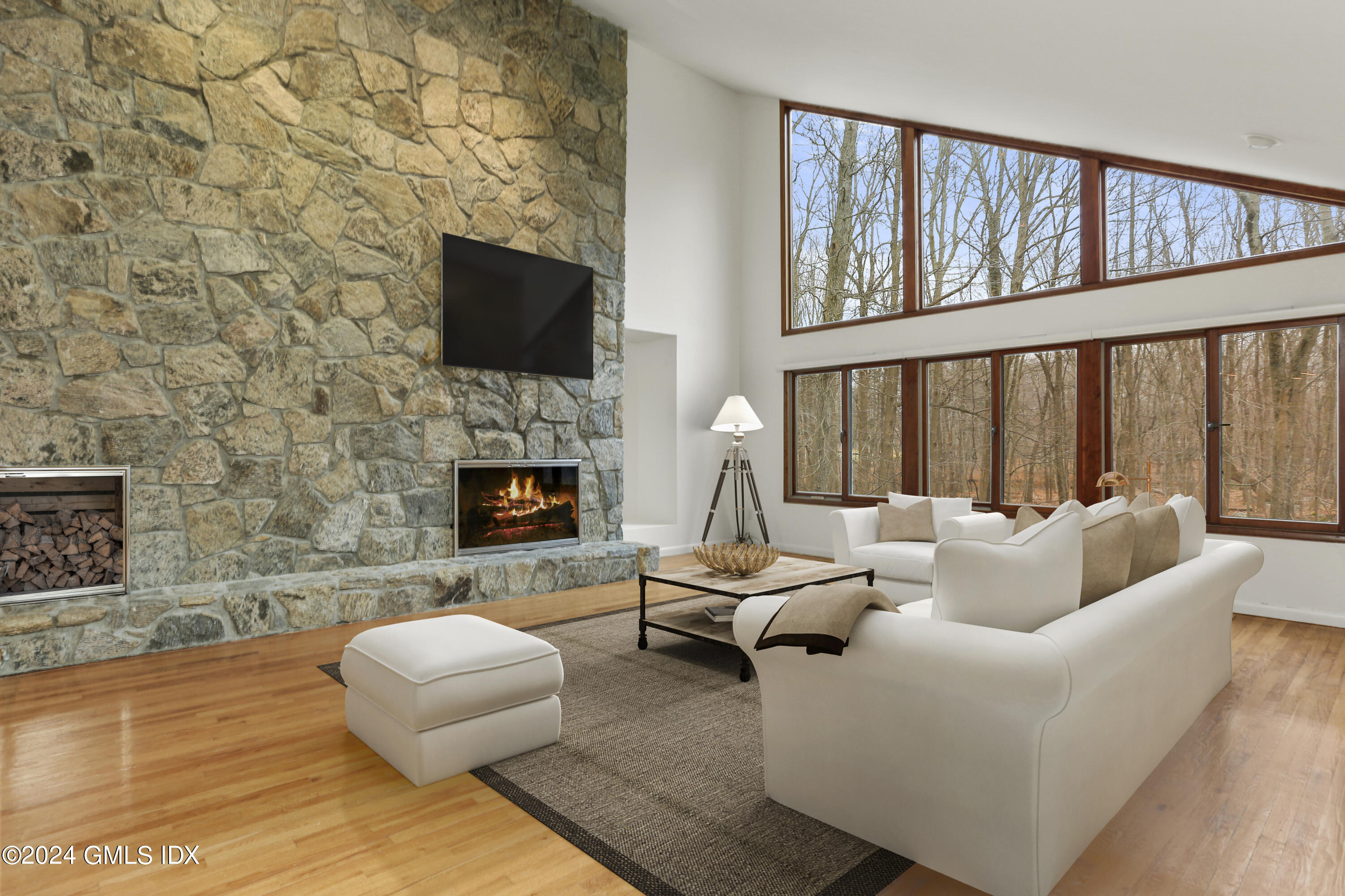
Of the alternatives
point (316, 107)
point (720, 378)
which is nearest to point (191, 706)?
point (316, 107)

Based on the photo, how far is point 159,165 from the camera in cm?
385

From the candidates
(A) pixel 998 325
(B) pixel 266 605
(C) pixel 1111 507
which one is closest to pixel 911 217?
(A) pixel 998 325

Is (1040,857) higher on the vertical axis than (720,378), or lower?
lower

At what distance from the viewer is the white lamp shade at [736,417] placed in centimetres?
651

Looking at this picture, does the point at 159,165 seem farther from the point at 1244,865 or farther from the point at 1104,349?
the point at 1104,349

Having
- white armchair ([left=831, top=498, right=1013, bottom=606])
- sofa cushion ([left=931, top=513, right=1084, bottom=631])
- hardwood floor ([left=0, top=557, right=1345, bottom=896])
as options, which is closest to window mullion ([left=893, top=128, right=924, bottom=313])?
white armchair ([left=831, top=498, right=1013, bottom=606])

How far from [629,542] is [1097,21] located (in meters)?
4.37

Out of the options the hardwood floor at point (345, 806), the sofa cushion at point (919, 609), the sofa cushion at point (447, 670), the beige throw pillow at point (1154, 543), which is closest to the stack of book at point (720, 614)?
the sofa cushion at point (919, 609)

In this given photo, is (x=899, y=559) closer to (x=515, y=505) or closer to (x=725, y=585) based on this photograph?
(x=725, y=585)

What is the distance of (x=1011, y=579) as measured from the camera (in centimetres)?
175

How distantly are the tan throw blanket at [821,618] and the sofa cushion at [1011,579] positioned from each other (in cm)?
17

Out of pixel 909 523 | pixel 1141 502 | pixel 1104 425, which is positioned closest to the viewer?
pixel 1141 502

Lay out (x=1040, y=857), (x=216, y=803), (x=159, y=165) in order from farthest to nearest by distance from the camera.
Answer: (x=159, y=165)
(x=216, y=803)
(x=1040, y=857)

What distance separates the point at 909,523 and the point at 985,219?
2760mm
